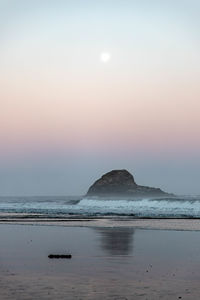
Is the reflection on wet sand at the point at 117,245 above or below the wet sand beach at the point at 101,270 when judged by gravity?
above

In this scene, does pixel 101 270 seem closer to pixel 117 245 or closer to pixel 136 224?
pixel 117 245

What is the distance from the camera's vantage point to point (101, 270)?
1730 cm

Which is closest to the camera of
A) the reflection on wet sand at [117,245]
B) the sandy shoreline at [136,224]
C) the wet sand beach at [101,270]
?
the wet sand beach at [101,270]

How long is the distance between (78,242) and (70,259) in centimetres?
694

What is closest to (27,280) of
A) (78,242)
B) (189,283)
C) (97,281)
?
(97,281)

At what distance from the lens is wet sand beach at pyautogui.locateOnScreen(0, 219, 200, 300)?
1355cm

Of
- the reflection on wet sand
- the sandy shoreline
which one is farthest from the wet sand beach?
the sandy shoreline

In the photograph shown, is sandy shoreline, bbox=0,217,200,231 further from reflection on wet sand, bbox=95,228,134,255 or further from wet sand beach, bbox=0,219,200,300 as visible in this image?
wet sand beach, bbox=0,219,200,300

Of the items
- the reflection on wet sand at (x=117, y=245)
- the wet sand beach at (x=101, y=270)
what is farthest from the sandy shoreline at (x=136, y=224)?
the wet sand beach at (x=101, y=270)

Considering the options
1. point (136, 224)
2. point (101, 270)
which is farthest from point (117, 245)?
point (136, 224)

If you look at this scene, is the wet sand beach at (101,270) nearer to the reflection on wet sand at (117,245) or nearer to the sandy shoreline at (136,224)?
the reflection on wet sand at (117,245)

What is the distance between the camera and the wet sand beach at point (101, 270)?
13.5 metres

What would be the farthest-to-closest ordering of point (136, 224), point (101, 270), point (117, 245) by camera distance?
point (136, 224) < point (117, 245) < point (101, 270)

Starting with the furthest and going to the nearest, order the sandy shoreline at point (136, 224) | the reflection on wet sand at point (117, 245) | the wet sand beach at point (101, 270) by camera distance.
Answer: the sandy shoreline at point (136, 224) → the reflection on wet sand at point (117, 245) → the wet sand beach at point (101, 270)
